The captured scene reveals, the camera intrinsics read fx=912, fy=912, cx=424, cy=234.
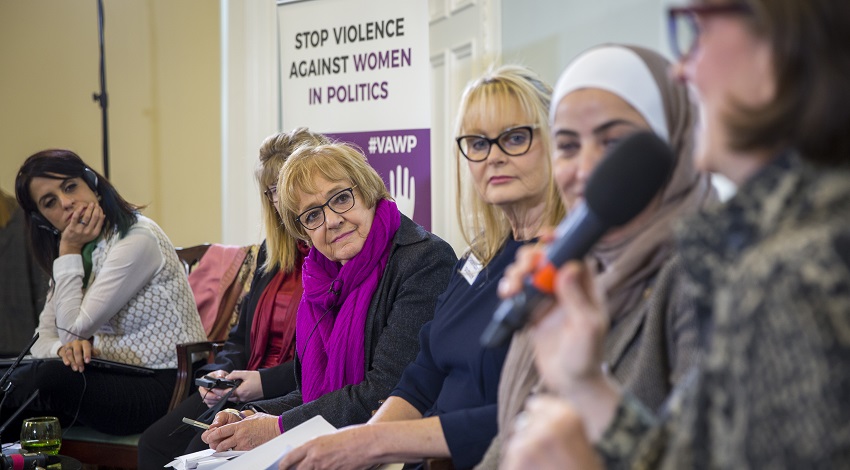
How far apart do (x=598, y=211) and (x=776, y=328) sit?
27 centimetres

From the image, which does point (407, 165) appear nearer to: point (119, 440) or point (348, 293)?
point (348, 293)

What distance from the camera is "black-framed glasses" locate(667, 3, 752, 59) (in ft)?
2.73

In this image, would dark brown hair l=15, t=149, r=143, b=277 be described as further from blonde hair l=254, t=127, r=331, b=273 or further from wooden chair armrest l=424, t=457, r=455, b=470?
wooden chair armrest l=424, t=457, r=455, b=470

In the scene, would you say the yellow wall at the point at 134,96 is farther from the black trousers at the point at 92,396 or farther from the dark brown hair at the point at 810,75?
the dark brown hair at the point at 810,75

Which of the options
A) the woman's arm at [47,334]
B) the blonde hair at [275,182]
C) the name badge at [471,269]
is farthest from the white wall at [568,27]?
the woman's arm at [47,334]

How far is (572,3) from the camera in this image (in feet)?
12.4

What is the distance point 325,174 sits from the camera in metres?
2.50

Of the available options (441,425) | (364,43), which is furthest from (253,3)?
(441,425)

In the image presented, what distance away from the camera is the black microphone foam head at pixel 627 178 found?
967 millimetres

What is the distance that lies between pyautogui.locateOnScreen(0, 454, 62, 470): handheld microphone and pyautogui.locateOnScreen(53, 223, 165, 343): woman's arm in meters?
0.89

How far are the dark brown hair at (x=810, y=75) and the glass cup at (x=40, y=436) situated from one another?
7.22 feet

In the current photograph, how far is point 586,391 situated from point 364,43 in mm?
3058

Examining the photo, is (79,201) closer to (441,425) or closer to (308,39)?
(308,39)

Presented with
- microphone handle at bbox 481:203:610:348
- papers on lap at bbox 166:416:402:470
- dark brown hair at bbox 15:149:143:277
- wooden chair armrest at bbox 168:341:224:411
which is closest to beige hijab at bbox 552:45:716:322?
microphone handle at bbox 481:203:610:348
